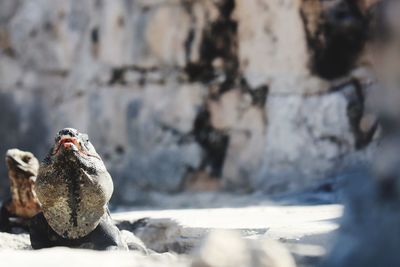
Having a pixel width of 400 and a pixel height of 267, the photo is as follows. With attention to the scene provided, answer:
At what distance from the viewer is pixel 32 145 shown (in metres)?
7.37

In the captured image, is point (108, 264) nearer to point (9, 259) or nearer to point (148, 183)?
point (9, 259)

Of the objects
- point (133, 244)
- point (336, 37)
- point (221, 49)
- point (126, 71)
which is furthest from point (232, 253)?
point (126, 71)

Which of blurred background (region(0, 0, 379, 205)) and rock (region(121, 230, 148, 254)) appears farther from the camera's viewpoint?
blurred background (region(0, 0, 379, 205))

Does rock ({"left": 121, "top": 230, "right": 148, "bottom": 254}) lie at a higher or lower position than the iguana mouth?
lower

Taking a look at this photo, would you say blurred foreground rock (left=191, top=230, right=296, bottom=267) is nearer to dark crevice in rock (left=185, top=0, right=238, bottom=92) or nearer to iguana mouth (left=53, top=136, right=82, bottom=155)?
iguana mouth (left=53, top=136, right=82, bottom=155)

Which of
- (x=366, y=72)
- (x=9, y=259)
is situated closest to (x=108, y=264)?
(x=9, y=259)

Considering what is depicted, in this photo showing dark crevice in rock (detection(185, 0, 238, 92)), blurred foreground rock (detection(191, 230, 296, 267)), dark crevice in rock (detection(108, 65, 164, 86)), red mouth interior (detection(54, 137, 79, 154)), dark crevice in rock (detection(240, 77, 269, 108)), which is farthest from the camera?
dark crevice in rock (detection(108, 65, 164, 86))

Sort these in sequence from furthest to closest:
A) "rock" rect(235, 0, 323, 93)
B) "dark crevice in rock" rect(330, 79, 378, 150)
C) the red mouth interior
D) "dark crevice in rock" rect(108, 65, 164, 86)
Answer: "dark crevice in rock" rect(108, 65, 164, 86) → "rock" rect(235, 0, 323, 93) → "dark crevice in rock" rect(330, 79, 378, 150) → the red mouth interior

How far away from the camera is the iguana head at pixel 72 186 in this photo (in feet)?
10.5

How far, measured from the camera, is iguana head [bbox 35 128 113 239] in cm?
321

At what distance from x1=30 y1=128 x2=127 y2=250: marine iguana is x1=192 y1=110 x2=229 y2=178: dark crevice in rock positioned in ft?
11.0

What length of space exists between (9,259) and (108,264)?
34 cm

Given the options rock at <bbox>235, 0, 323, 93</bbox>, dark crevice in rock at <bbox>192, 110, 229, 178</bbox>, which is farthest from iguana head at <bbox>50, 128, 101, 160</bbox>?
dark crevice in rock at <bbox>192, 110, 229, 178</bbox>

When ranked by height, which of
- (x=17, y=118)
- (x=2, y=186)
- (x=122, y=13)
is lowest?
(x=2, y=186)
